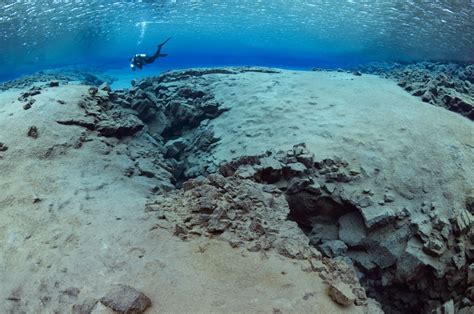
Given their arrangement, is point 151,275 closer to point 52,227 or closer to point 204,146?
point 52,227

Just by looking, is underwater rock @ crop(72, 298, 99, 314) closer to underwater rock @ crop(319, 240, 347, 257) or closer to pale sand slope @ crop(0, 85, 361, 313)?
pale sand slope @ crop(0, 85, 361, 313)

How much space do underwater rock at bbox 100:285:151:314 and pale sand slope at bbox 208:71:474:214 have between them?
3440 millimetres

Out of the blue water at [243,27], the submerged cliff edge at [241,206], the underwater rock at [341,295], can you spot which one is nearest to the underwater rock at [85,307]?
the submerged cliff edge at [241,206]

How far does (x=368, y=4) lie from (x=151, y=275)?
1530 cm

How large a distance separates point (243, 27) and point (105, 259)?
21.3 metres

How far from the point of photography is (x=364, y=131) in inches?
233

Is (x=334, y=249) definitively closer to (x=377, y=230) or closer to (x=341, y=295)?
(x=377, y=230)

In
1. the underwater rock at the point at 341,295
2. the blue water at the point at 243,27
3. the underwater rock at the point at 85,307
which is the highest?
the underwater rock at the point at 341,295

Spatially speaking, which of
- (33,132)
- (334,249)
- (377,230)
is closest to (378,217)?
(377,230)

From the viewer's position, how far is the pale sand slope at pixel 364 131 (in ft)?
16.1

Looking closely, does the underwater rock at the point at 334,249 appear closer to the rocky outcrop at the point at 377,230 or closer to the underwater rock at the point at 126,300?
the rocky outcrop at the point at 377,230

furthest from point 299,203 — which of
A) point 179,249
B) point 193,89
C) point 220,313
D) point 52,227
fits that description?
point 193,89

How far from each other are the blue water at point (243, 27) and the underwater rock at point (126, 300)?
544 inches

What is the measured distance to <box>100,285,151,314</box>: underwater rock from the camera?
8.54 feet
